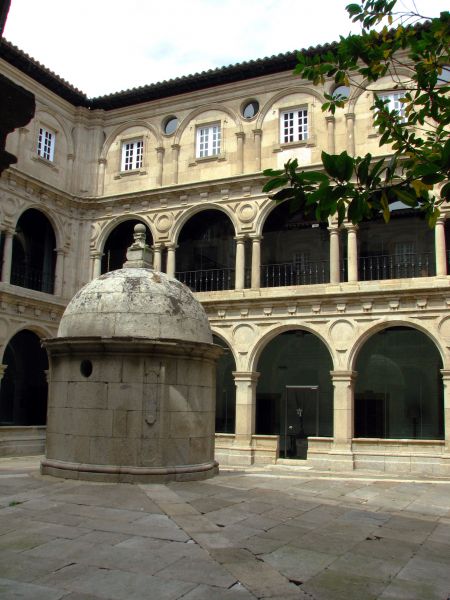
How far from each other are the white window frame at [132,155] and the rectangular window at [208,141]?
2.59 metres

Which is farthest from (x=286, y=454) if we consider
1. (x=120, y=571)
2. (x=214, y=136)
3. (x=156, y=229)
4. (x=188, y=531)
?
(x=120, y=571)

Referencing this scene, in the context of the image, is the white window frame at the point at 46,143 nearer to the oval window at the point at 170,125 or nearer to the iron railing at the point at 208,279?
the oval window at the point at 170,125

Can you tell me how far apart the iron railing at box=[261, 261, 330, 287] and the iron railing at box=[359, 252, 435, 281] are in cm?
153

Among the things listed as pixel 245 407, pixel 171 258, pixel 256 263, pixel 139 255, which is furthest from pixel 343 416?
pixel 139 255

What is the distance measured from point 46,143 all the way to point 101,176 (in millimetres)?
2566

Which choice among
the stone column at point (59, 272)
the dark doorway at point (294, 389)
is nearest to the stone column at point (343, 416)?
the dark doorway at point (294, 389)

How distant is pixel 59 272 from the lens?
25438 mm

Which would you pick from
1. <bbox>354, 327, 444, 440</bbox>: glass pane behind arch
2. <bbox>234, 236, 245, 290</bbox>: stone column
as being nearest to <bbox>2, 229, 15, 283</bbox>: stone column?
<bbox>234, 236, 245, 290</bbox>: stone column

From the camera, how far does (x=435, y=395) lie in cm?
2266

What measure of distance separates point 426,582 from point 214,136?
70.0ft

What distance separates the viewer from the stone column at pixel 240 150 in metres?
24.4

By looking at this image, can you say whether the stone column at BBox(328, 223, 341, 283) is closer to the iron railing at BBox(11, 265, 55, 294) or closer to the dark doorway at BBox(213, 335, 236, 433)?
the dark doorway at BBox(213, 335, 236, 433)

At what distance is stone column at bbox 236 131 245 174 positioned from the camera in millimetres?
24406

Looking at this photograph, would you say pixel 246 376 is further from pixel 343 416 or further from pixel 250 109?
pixel 250 109
